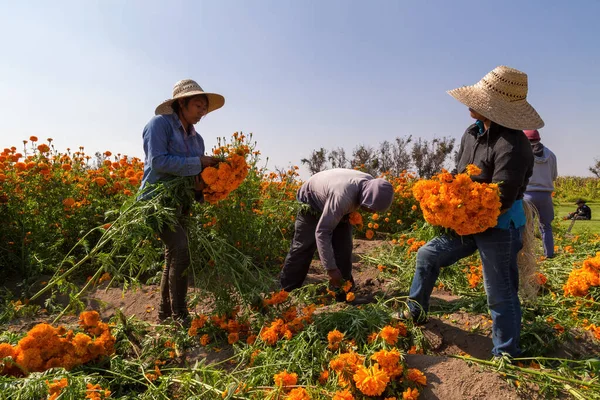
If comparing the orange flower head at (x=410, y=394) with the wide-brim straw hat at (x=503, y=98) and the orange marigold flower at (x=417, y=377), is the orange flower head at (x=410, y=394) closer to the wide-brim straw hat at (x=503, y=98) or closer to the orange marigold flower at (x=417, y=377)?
the orange marigold flower at (x=417, y=377)

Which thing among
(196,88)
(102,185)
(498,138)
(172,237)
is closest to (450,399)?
(498,138)

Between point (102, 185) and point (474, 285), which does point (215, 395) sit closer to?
point (474, 285)

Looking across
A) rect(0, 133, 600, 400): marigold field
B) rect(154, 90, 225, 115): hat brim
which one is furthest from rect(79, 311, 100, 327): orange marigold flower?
rect(154, 90, 225, 115): hat brim

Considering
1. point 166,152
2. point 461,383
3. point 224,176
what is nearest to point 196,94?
point 166,152

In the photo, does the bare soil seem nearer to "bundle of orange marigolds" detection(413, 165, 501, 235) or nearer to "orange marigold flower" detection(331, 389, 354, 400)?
"orange marigold flower" detection(331, 389, 354, 400)

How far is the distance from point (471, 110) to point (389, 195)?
2.98 feet

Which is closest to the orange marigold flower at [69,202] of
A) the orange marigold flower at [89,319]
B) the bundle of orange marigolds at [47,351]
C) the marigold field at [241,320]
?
the marigold field at [241,320]

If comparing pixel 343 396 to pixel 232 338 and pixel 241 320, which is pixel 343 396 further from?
pixel 241 320

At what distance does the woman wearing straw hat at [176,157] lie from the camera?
2.85m

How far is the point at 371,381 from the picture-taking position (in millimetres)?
1897

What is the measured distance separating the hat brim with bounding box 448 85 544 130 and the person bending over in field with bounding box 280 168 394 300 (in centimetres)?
94

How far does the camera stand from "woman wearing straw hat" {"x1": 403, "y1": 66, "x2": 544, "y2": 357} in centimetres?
238

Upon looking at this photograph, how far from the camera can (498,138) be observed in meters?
2.45

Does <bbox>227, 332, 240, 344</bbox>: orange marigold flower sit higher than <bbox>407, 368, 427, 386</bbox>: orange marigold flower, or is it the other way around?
<bbox>227, 332, 240, 344</bbox>: orange marigold flower
